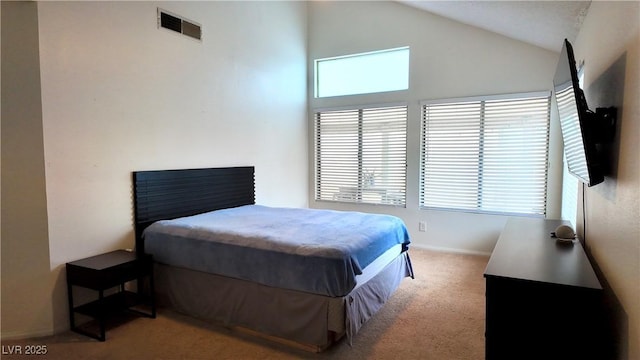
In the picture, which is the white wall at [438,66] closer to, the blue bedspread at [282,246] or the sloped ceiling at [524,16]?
the sloped ceiling at [524,16]

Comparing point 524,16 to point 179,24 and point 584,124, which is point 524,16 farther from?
point 179,24

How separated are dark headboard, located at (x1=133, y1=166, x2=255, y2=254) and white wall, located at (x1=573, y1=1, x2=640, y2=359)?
3.34 metres

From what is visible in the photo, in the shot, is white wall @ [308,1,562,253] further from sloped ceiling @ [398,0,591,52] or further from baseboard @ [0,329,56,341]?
baseboard @ [0,329,56,341]

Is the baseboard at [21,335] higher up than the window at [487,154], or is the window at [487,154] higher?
the window at [487,154]

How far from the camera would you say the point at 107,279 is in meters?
2.60

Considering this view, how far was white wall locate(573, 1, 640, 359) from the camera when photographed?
1330 mm

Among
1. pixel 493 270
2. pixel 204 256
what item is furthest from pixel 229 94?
pixel 493 270

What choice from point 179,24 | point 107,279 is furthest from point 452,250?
point 179,24

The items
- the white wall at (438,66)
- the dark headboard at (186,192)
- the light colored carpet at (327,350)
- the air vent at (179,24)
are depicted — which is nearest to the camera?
the light colored carpet at (327,350)

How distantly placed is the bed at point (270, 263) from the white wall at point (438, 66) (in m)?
1.51

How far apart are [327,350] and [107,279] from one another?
1.66 m

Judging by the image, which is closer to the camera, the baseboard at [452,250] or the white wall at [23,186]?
the white wall at [23,186]

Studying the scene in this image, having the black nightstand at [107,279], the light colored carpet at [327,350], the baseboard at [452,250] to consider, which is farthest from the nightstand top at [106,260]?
the baseboard at [452,250]

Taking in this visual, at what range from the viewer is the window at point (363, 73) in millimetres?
5078
